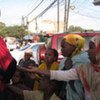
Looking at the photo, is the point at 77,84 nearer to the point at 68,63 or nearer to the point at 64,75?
the point at 64,75

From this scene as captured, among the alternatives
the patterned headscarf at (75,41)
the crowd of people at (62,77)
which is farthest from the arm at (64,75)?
the patterned headscarf at (75,41)

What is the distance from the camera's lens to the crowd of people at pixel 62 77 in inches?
172

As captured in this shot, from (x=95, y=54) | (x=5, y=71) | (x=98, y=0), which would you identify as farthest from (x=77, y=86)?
(x=98, y=0)

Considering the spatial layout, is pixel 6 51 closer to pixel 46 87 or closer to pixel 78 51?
pixel 46 87

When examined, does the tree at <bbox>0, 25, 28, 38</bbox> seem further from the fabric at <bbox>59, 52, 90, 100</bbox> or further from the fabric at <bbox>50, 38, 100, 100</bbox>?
the fabric at <bbox>50, 38, 100, 100</bbox>

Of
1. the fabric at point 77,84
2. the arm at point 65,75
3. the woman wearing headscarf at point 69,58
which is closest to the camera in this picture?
the arm at point 65,75

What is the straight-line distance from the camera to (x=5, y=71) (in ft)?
14.5

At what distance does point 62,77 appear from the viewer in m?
4.53

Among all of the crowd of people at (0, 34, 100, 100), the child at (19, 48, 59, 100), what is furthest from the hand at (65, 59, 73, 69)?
the child at (19, 48, 59, 100)

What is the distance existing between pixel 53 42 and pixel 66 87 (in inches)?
273

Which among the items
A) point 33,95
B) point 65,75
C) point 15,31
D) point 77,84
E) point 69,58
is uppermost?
point 69,58

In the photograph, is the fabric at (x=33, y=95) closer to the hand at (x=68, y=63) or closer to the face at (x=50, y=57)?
the hand at (x=68, y=63)

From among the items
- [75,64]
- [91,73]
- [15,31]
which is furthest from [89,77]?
[15,31]

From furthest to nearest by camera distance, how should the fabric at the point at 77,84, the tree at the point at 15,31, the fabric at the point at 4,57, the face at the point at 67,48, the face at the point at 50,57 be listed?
the tree at the point at 15,31, the face at the point at 50,57, the face at the point at 67,48, the fabric at the point at 77,84, the fabric at the point at 4,57
